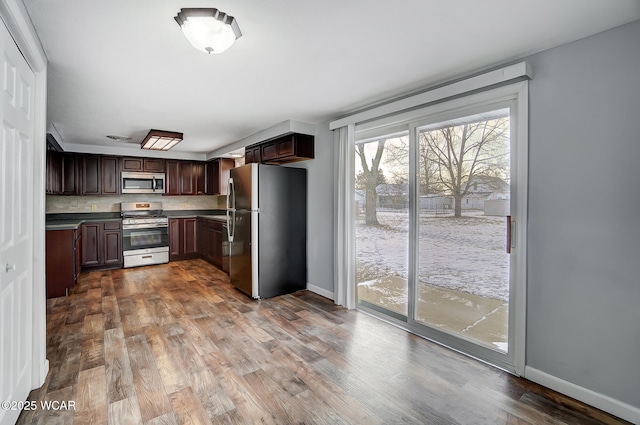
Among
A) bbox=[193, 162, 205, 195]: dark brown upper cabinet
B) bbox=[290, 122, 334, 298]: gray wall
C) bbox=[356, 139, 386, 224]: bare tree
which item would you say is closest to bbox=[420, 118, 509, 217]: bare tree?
bbox=[356, 139, 386, 224]: bare tree

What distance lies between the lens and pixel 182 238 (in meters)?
6.46

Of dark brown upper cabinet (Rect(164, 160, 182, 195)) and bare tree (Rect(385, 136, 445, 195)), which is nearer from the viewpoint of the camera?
bare tree (Rect(385, 136, 445, 195))

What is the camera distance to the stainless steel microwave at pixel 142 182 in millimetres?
5988

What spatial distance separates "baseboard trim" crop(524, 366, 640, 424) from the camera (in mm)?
1818

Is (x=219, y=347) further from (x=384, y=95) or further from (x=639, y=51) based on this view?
(x=639, y=51)

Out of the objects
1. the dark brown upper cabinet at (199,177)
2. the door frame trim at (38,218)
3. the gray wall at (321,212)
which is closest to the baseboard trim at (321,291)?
the gray wall at (321,212)

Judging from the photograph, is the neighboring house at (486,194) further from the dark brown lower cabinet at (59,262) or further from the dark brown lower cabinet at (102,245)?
the dark brown lower cabinet at (102,245)

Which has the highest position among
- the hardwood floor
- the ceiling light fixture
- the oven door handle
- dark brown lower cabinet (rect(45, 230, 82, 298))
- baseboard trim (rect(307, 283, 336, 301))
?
the ceiling light fixture

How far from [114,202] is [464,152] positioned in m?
6.44

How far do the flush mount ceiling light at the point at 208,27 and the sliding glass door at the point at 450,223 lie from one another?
184cm

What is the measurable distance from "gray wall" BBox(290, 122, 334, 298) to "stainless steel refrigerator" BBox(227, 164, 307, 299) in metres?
0.12

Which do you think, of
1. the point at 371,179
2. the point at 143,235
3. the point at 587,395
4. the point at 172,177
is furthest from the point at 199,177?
the point at 587,395

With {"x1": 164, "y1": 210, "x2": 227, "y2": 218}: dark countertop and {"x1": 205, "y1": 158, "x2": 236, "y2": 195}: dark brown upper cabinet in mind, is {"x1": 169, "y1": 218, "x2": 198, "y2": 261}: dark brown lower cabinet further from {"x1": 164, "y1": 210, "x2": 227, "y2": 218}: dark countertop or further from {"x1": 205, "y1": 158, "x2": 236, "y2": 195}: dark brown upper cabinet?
{"x1": 205, "y1": 158, "x2": 236, "y2": 195}: dark brown upper cabinet

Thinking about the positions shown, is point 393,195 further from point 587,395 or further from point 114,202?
point 114,202
